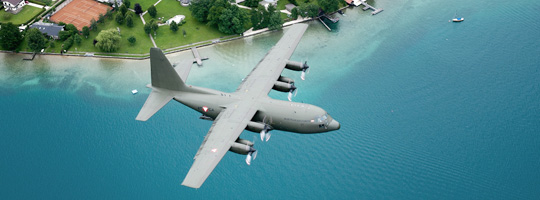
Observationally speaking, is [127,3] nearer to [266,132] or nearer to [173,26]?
[173,26]

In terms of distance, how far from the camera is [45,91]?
145 metres

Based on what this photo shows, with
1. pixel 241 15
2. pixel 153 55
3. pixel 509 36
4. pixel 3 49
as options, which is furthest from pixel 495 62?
pixel 3 49

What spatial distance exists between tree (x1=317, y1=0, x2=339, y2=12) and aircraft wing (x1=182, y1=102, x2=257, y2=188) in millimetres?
67836

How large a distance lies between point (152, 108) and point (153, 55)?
432 inches

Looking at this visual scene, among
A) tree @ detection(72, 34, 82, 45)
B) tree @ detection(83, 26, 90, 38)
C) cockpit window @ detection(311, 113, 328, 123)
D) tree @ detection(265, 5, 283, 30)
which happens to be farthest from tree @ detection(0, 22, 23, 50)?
cockpit window @ detection(311, 113, 328, 123)

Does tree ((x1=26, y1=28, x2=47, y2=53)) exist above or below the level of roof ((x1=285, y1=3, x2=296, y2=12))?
below

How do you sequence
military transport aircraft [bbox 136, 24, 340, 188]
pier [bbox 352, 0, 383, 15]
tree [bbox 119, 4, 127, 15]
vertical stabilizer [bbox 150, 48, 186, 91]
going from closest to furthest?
military transport aircraft [bbox 136, 24, 340, 188] → vertical stabilizer [bbox 150, 48, 186, 91] → tree [bbox 119, 4, 127, 15] → pier [bbox 352, 0, 383, 15]

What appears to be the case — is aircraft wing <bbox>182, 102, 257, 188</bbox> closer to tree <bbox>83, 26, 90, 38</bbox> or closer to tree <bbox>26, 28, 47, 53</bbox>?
tree <bbox>83, 26, 90, 38</bbox>

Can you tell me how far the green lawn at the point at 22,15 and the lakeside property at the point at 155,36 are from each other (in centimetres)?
508

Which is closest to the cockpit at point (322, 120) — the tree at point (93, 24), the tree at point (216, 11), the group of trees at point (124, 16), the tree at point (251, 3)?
the tree at point (216, 11)

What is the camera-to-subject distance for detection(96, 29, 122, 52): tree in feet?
504

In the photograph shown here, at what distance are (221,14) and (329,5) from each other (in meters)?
34.3

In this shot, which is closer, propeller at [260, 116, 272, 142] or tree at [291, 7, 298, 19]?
propeller at [260, 116, 272, 142]

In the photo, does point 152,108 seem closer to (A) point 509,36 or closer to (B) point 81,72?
(B) point 81,72
